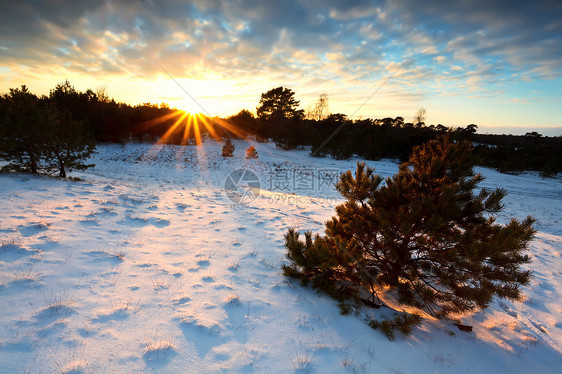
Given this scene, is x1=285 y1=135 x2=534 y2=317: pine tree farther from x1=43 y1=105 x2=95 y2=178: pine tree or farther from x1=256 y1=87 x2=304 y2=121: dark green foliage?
x1=256 y1=87 x2=304 y2=121: dark green foliage

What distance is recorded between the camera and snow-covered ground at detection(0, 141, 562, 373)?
2.69 metres

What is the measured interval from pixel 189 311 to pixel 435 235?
3956mm

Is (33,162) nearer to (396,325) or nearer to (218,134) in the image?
(396,325)

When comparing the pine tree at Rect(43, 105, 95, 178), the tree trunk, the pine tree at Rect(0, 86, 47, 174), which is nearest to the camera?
the pine tree at Rect(0, 86, 47, 174)

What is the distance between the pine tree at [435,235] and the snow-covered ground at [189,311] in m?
0.77

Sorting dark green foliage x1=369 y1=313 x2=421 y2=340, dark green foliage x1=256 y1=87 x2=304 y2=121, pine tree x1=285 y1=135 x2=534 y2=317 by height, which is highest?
dark green foliage x1=256 y1=87 x2=304 y2=121

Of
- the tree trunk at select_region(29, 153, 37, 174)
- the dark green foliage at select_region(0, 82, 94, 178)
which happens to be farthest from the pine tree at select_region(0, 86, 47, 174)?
the tree trunk at select_region(29, 153, 37, 174)

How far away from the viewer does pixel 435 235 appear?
3447 millimetres

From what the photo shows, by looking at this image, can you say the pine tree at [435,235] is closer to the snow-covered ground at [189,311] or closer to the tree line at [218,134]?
the snow-covered ground at [189,311]

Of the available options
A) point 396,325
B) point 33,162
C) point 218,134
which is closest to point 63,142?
Answer: point 33,162

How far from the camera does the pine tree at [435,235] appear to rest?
3314mm

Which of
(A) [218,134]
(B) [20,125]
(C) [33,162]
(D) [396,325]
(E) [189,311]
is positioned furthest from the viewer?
(A) [218,134]

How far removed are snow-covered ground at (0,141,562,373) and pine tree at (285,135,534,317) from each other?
0.77m

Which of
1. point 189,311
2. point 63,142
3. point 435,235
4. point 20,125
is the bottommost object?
point 189,311
